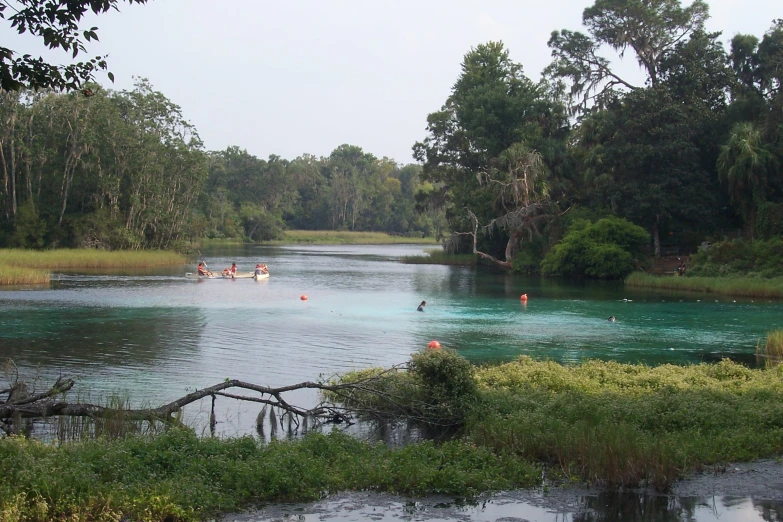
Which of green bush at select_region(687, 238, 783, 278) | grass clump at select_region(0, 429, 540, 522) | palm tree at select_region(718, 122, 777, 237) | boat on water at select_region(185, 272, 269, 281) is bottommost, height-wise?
grass clump at select_region(0, 429, 540, 522)

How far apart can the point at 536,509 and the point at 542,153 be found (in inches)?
2201

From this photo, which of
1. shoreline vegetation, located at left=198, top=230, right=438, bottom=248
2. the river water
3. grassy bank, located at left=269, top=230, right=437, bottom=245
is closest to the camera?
the river water

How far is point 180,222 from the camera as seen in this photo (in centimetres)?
7288

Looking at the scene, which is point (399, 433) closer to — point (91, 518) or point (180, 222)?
point (91, 518)

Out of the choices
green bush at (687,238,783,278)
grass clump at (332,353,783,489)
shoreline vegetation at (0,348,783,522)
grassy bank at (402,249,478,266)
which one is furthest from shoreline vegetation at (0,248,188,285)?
green bush at (687,238,783,278)

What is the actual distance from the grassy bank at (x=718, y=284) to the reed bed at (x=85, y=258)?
3482 centimetres

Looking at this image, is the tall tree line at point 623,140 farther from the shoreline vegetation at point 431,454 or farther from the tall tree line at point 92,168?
the shoreline vegetation at point 431,454

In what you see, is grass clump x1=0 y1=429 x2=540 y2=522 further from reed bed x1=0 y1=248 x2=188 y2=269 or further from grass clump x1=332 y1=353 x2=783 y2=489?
reed bed x1=0 y1=248 x2=188 y2=269

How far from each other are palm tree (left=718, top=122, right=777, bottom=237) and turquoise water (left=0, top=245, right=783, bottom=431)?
32.5ft

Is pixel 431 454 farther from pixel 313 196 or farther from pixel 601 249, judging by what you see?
pixel 313 196

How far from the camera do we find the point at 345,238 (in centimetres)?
13488

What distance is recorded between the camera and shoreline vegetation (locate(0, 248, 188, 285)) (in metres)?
42.6

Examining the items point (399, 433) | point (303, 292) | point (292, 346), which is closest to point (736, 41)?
point (303, 292)

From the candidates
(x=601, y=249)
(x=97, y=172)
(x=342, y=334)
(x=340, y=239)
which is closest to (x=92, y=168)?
(x=97, y=172)
